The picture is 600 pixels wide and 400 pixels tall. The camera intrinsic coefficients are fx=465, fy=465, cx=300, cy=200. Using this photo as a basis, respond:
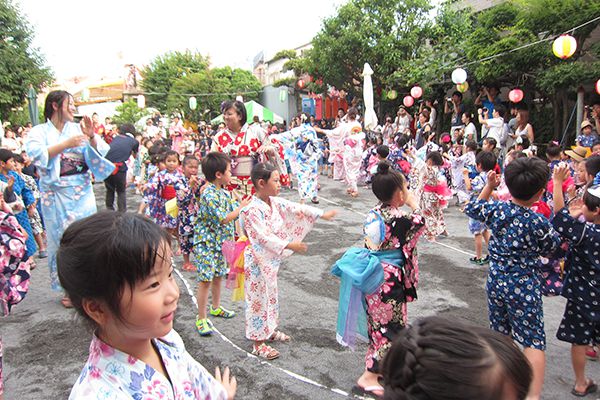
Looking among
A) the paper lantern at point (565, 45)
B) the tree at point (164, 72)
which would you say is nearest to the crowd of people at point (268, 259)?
the paper lantern at point (565, 45)

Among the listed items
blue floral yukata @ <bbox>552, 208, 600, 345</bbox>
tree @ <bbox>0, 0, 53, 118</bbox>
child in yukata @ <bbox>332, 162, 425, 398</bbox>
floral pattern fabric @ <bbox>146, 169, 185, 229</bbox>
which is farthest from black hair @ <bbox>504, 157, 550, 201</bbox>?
tree @ <bbox>0, 0, 53, 118</bbox>

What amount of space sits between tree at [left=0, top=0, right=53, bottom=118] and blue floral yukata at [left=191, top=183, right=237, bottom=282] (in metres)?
15.5

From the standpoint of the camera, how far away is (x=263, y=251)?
3.72m

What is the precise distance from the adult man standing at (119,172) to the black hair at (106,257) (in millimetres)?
7471

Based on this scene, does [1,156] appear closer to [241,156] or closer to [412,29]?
[241,156]

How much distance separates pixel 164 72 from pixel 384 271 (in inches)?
1544

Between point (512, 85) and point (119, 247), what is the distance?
1292 centimetres

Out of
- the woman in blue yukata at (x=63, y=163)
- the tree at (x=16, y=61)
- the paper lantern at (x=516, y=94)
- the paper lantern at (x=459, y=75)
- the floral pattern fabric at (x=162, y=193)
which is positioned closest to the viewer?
the woman in blue yukata at (x=63, y=163)

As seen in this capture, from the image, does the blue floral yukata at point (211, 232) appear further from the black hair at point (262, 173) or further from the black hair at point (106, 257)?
the black hair at point (106, 257)

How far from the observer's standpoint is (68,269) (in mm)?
1350

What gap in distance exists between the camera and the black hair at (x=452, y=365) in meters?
1.01

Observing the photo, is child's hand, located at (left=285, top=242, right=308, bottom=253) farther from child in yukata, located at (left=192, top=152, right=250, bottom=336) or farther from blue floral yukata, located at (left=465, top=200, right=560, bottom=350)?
blue floral yukata, located at (left=465, top=200, right=560, bottom=350)

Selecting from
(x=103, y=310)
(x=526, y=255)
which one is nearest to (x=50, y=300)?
(x=103, y=310)

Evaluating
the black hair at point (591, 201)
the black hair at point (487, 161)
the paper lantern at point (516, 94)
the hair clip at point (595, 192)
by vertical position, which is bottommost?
the black hair at point (591, 201)
